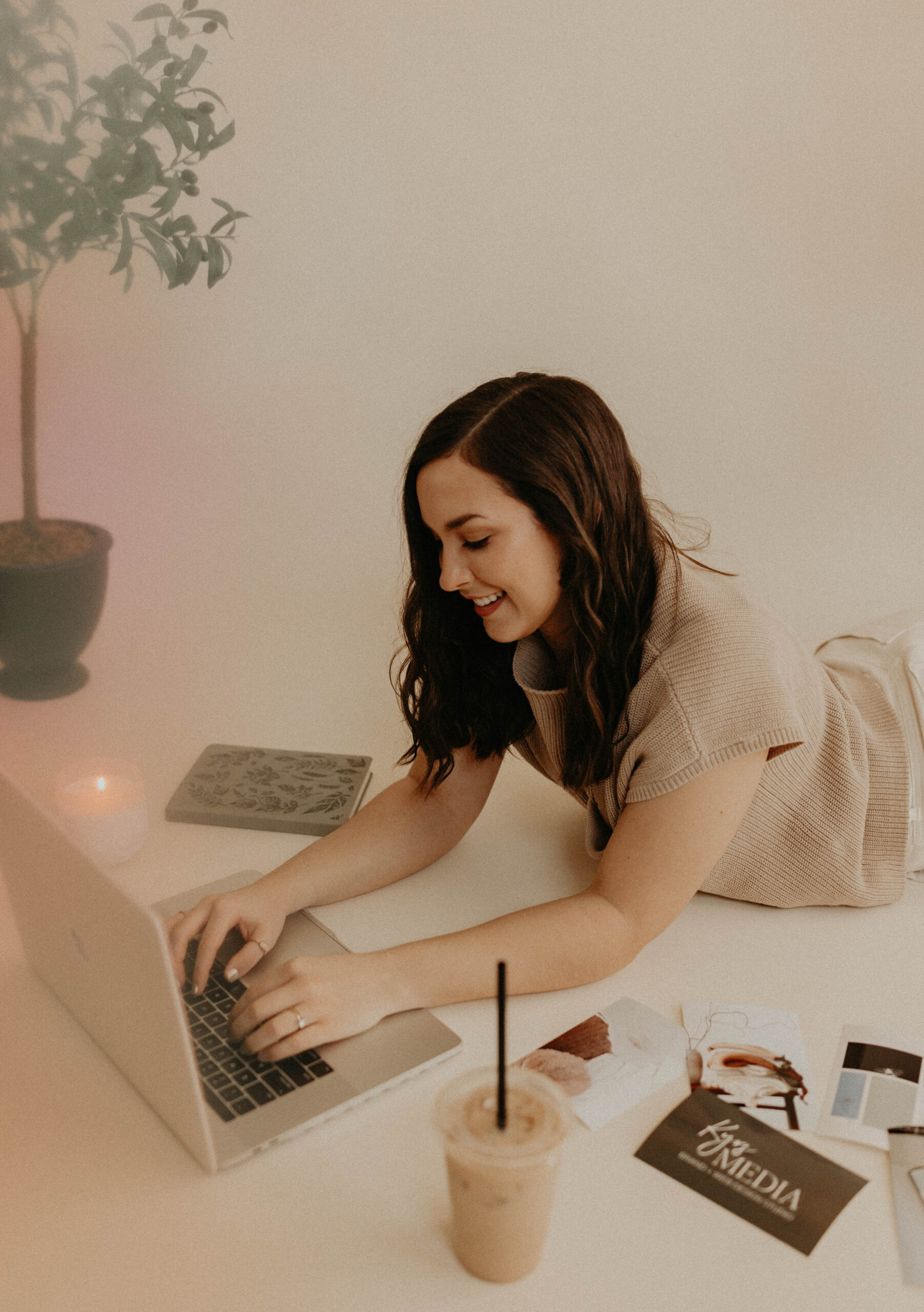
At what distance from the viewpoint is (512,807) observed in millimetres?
1553

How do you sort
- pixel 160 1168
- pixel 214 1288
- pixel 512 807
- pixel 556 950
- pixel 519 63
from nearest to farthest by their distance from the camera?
pixel 214 1288 → pixel 160 1168 → pixel 556 950 → pixel 512 807 → pixel 519 63

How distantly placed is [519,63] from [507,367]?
584 mm

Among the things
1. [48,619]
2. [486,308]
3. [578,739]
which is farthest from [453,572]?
[486,308]

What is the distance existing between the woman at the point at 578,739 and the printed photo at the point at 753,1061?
0.11 m

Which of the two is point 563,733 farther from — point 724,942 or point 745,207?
point 745,207

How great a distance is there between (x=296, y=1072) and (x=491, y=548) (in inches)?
22.3

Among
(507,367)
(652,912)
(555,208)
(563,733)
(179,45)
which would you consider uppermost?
(179,45)

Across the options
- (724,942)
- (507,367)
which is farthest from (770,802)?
(507,367)

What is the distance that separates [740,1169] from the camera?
0.91m

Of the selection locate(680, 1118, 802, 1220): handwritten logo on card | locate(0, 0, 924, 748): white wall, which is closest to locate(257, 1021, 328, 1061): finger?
locate(680, 1118, 802, 1220): handwritten logo on card

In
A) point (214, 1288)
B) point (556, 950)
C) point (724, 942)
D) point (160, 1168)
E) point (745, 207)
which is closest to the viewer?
point (214, 1288)

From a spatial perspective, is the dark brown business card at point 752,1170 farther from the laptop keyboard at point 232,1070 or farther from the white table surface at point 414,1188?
the laptop keyboard at point 232,1070

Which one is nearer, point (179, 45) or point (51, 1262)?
point (51, 1262)

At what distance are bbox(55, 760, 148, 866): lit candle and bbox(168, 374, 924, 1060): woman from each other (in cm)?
24
